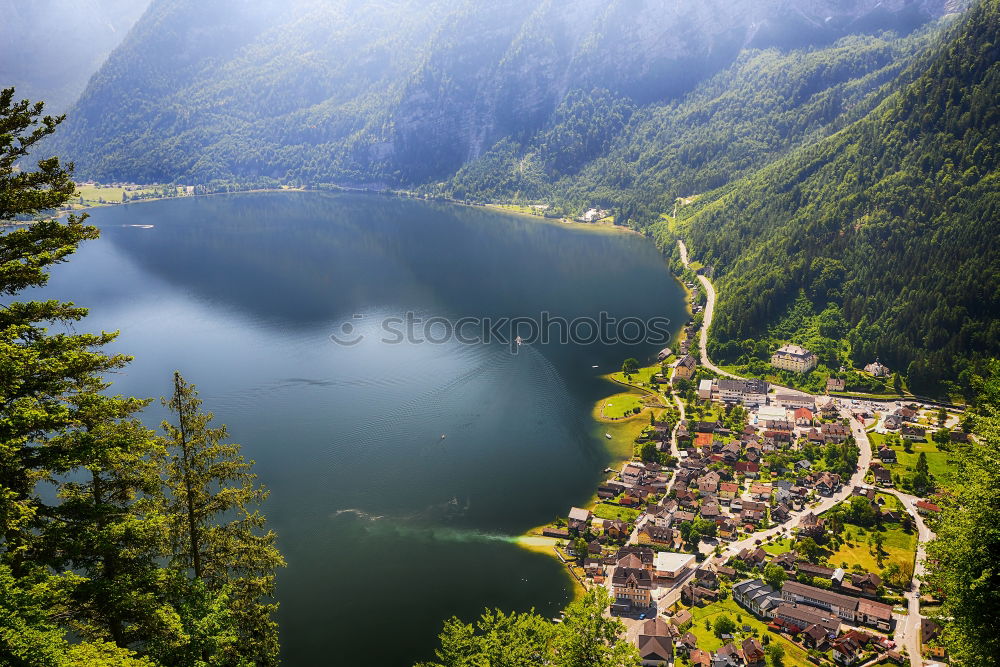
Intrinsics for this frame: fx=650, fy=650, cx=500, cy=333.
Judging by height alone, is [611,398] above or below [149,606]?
below

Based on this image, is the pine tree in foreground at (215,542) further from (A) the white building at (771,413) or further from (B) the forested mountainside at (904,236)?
(B) the forested mountainside at (904,236)

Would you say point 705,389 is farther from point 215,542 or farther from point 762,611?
point 215,542

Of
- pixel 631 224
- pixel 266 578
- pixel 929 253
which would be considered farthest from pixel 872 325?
pixel 631 224

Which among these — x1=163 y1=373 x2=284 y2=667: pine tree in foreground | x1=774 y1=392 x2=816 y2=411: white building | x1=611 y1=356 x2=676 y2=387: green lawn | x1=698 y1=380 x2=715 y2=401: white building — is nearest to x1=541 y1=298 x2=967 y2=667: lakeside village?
x1=774 y1=392 x2=816 y2=411: white building

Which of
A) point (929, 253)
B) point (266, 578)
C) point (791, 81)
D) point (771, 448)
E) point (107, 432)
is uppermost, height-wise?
point (791, 81)

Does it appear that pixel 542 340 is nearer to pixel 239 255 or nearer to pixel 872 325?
pixel 872 325

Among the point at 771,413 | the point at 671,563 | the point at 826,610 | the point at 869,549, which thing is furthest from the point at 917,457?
the point at 671,563

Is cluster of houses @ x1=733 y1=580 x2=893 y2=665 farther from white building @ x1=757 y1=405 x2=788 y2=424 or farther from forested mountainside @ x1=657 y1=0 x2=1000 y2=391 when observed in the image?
forested mountainside @ x1=657 y1=0 x2=1000 y2=391
